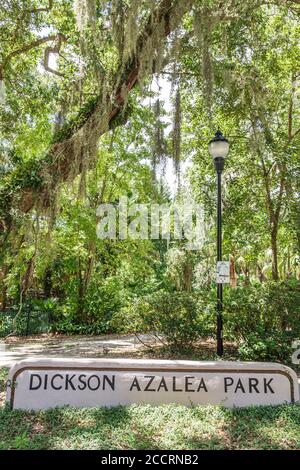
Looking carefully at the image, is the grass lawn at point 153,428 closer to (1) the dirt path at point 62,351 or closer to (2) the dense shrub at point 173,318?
(2) the dense shrub at point 173,318

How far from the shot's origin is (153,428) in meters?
3.24

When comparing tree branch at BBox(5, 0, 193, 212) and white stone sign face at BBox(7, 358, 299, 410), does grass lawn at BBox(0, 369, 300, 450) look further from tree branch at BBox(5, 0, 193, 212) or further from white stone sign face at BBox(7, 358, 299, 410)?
tree branch at BBox(5, 0, 193, 212)

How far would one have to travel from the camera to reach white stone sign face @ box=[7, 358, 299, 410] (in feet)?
12.3

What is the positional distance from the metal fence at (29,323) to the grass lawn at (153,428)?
8619 millimetres

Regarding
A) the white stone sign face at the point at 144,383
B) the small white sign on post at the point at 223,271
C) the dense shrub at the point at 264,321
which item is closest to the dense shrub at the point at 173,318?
the dense shrub at the point at 264,321

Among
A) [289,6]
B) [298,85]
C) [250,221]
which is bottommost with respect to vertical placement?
[250,221]

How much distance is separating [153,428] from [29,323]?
9.78 meters

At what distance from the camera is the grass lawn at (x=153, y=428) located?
9.80 ft

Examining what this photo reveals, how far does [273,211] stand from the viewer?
27.6 feet

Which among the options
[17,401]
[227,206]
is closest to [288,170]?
[227,206]

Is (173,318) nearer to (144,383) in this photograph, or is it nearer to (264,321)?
(264,321)

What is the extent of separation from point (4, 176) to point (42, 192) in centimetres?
91

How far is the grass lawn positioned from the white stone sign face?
0.15 meters

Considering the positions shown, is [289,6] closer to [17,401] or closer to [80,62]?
[80,62]
